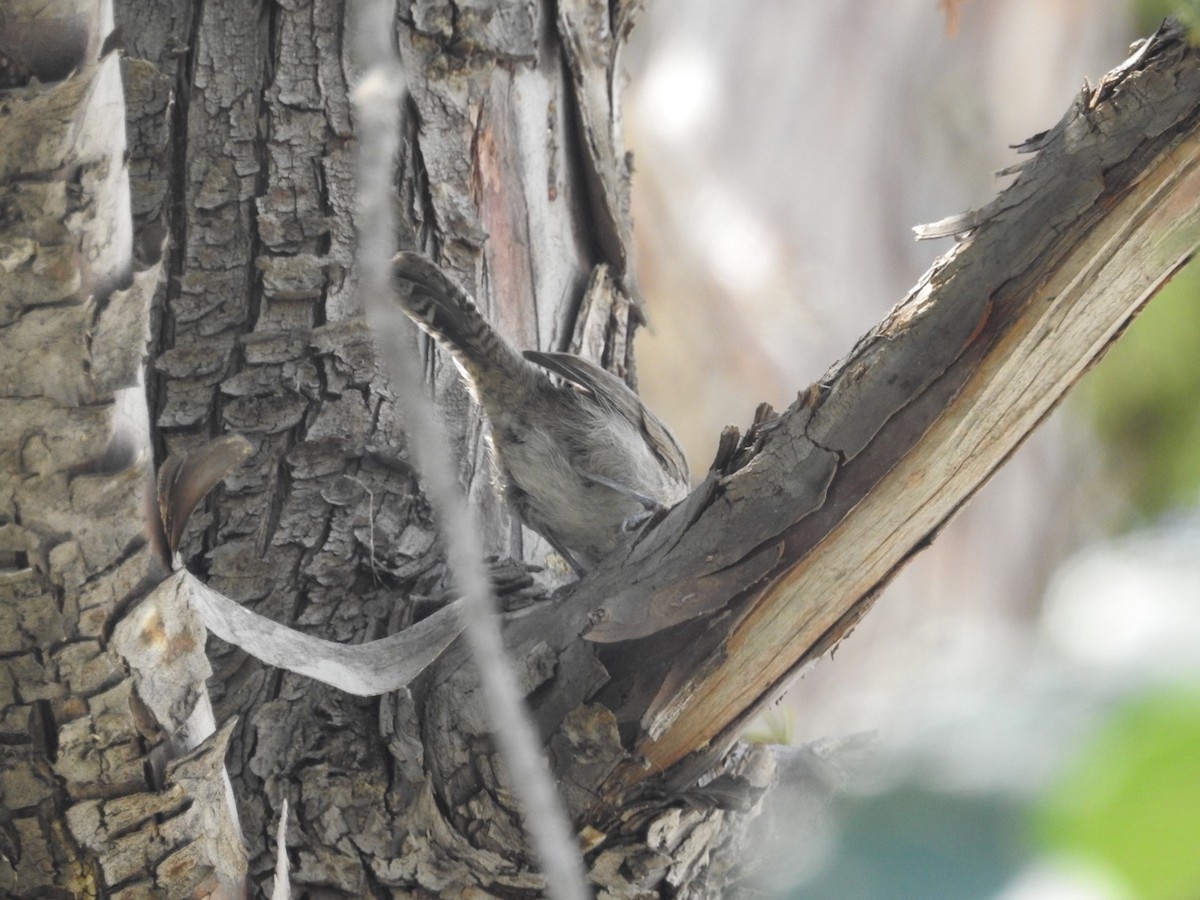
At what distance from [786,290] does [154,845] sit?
7.70 feet

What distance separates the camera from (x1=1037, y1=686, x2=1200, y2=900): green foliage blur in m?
0.41

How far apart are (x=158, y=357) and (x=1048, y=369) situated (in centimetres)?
129

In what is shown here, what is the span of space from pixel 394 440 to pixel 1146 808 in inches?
60.5

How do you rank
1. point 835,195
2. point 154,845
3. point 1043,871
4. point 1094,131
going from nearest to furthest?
point 1043,871 → point 1094,131 → point 154,845 → point 835,195

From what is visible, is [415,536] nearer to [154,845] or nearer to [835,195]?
[154,845]

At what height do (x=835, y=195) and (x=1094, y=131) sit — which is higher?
(x=835, y=195)

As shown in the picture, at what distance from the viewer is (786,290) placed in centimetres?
318

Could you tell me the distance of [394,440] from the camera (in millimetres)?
1851

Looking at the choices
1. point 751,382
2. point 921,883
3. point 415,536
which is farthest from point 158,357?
point 751,382

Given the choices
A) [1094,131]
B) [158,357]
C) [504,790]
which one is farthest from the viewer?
[158,357]

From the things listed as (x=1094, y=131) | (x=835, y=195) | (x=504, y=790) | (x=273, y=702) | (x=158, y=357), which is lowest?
(x=504, y=790)

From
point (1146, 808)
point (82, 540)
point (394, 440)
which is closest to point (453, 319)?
point (394, 440)

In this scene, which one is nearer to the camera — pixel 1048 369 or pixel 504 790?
pixel 1048 369

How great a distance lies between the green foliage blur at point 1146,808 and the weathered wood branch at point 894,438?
761 millimetres
